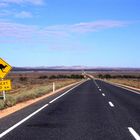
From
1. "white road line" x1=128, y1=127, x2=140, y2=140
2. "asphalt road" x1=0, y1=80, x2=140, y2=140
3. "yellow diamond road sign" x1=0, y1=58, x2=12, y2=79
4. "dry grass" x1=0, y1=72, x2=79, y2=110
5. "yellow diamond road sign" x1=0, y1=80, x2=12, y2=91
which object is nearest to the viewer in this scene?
"white road line" x1=128, y1=127, x2=140, y2=140

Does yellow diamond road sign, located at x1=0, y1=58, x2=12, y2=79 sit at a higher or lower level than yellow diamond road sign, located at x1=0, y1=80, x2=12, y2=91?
higher

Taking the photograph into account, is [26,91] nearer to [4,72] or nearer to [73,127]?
[4,72]

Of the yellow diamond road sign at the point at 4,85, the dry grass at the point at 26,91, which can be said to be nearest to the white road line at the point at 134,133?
the dry grass at the point at 26,91

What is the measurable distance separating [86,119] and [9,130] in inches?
142

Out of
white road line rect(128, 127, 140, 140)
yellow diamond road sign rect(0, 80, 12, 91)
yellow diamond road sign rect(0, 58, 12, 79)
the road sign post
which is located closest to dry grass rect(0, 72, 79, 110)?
yellow diamond road sign rect(0, 80, 12, 91)

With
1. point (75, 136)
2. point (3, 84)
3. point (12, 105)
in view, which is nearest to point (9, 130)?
point (75, 136)

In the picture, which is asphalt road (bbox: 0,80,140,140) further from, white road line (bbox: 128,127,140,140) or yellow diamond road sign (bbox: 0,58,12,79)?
yellow diamond road sign (bbox: 0,58,12,79)

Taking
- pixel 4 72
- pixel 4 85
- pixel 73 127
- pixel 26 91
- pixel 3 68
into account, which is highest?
pixel 3 68

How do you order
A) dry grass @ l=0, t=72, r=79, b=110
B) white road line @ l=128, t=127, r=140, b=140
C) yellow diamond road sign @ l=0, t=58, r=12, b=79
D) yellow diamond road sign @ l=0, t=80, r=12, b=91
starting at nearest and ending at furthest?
white road line @ l=128, t=127, r=140, b=140 < yellow diamond road sign @ l=0, t=80, r=12, b=91 < dry grass @ l=0, t=72, r=79, b=110 < yellow diamond road sign @ l=0, t=58, r=12, b=79

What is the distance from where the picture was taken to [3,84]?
21125 mm

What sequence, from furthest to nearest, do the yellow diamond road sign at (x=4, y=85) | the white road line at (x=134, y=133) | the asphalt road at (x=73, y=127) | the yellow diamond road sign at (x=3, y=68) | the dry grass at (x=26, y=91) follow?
the yellow diamond road sign at (x=3, y=68), the dry grass at (x=26, y=91), the yellow diamond road sign at (x=4, y=85), the asphalt road at (x=73, y=127), the white road line at (x=134, y=133)

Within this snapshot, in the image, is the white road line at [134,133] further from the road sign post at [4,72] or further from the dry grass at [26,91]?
the road sign post at [4,72]

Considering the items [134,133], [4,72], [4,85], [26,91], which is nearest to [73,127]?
[134,133]

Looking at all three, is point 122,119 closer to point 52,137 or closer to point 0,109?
point 52,137
